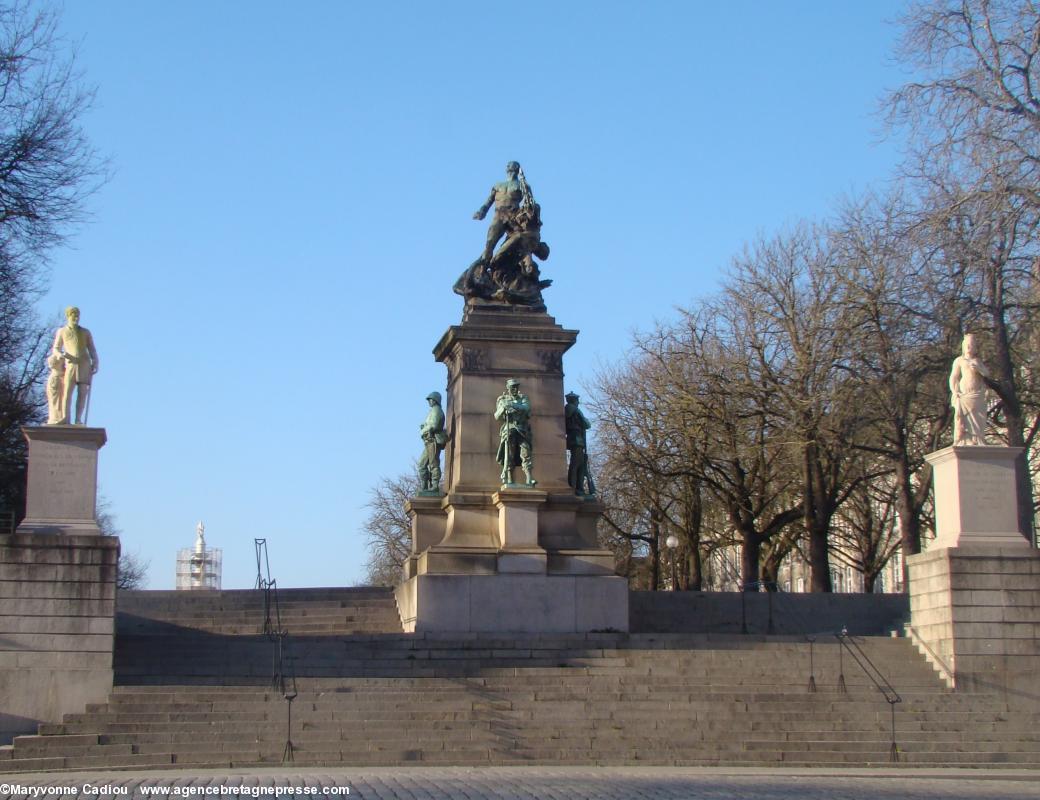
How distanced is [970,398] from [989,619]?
387 cm

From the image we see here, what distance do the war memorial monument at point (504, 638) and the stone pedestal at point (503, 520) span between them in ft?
0.15

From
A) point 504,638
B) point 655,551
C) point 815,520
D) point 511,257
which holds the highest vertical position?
point 511,257

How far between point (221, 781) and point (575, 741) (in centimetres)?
551

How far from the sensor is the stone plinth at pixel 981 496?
26250mm

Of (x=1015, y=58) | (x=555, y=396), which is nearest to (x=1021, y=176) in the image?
(x=1015, y=58)

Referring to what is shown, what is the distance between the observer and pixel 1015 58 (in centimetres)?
2962

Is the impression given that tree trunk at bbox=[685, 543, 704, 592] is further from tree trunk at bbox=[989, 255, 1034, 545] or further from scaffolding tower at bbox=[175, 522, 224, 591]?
scaffolding tower at bbox=[175, 522, 224, 591]

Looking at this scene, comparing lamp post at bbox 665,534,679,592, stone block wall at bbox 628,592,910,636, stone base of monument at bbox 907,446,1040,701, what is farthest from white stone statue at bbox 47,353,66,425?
lamp post at bbox 665,534,679,592

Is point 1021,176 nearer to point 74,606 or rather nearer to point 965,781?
point 965,781

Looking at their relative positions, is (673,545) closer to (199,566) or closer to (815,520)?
(815,520)

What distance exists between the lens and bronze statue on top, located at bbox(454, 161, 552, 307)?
31984 mm

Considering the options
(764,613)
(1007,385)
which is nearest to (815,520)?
(764,613)

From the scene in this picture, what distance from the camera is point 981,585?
25797 millimetres

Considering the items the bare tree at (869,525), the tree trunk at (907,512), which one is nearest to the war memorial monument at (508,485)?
the tree trunk at (907,512)
